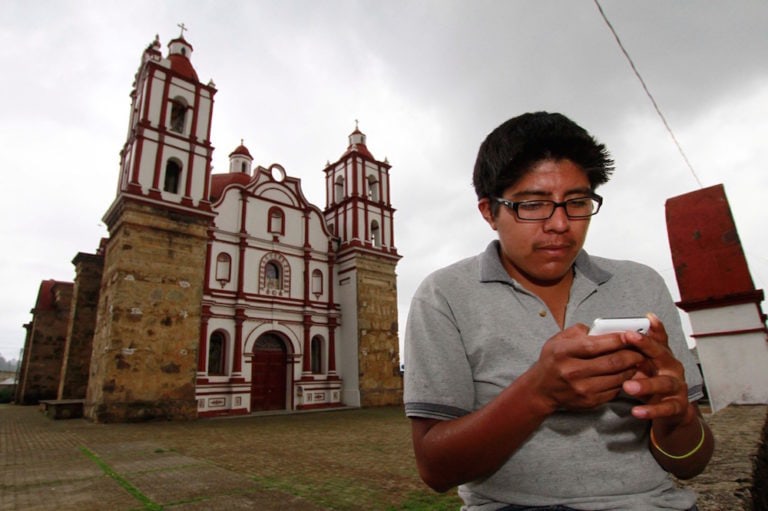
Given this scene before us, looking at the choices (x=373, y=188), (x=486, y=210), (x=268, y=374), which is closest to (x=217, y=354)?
(x=268, y=374)

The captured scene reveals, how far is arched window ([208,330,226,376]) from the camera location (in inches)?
573

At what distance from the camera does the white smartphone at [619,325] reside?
0.87 metres

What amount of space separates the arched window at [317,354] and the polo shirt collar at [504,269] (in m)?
16.7

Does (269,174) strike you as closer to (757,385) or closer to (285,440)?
(285,440)

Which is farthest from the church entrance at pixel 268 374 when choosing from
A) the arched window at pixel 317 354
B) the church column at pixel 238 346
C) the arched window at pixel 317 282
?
the arched window at pixel 317 282

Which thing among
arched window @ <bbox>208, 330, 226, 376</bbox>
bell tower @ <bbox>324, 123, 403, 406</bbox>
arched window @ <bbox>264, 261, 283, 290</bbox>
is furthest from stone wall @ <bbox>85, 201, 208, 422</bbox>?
bell tower @ <bbox>324, 123, 403, 406</bbox>

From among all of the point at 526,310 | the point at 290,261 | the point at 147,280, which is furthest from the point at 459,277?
the point at 290,261

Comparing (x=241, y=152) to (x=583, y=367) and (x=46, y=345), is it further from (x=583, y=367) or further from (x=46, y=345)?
(x=583, y=367)

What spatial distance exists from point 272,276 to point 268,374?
3.90 meters

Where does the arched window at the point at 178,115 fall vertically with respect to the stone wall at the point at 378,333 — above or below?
above

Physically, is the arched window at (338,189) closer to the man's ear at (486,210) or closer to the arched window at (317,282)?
the arched window at (317,282)

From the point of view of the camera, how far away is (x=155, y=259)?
41.6ft

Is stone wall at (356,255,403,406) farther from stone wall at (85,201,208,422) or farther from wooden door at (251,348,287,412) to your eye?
stone wall at (85,201,208,422)

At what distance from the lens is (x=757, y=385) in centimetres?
433
